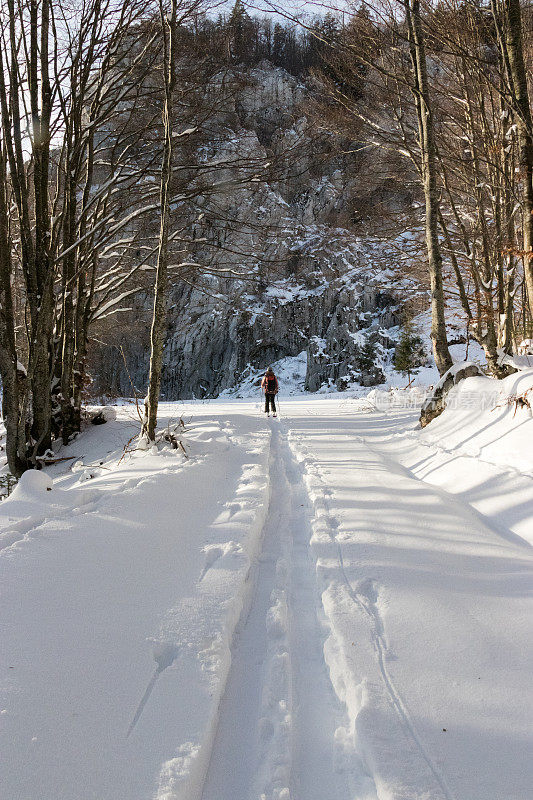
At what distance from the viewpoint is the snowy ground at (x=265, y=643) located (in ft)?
4.48

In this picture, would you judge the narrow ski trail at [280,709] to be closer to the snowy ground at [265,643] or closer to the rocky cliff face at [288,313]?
the snowy ground at [265,643]

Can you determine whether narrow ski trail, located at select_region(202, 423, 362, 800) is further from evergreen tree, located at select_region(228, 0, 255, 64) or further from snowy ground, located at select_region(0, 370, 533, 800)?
evergreen tree, located at select_region(228, 0, 255, 64)

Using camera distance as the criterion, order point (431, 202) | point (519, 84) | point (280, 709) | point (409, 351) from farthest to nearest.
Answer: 1. point (409, 351)
2. point (431, 202)
3. point (519, 84)
4. point (280, 709)

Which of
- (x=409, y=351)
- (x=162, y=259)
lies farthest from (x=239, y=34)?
(x=409, y=351)

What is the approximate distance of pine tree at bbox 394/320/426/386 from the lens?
2853cm

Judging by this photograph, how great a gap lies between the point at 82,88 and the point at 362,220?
23.7ft

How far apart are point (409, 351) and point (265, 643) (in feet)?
94.1

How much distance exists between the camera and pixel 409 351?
2862 centimetres

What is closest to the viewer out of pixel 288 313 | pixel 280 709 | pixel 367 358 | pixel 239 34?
pixel 280 709

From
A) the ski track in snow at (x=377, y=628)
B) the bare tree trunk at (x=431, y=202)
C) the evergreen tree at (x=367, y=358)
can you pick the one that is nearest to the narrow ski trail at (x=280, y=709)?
the ski track in snow at (x=377, y=628)

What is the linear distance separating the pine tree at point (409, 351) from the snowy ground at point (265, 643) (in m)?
25.7

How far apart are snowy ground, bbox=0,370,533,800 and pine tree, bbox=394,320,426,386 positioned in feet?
84.2

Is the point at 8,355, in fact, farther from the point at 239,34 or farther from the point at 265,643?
the point at 239,34

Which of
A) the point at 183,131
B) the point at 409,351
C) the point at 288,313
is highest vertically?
the point at 288,313
